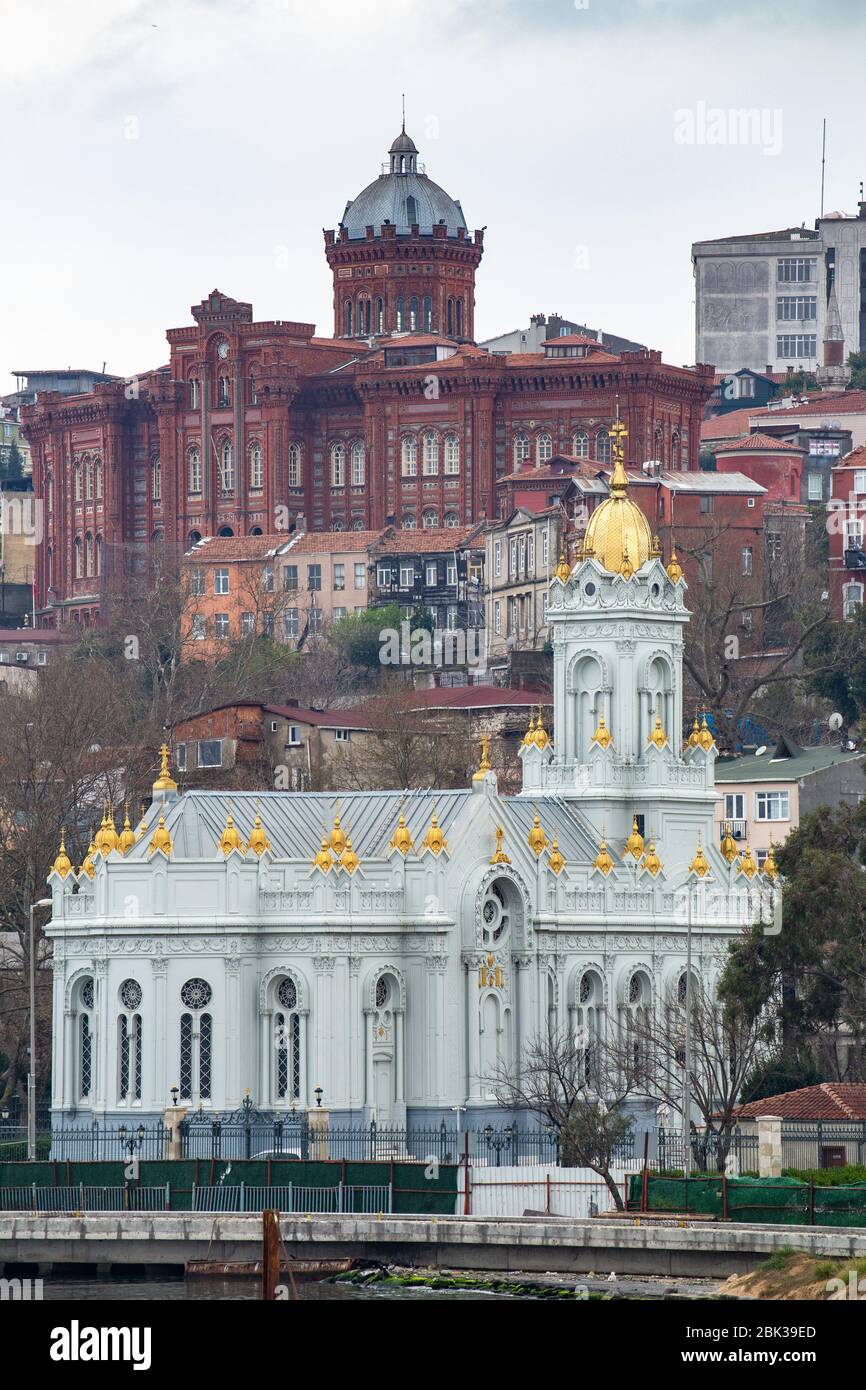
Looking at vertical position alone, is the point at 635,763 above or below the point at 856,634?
below

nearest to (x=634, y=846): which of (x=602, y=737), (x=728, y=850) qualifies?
(x=728, y=850)

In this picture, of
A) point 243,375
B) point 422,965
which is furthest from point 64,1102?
point 243,375

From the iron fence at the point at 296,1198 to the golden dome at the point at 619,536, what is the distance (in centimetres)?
2491

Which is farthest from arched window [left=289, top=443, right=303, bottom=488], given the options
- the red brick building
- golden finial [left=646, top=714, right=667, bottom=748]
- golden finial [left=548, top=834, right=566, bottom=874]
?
golden finial [left=548, top=834, right=566, bottom=874]

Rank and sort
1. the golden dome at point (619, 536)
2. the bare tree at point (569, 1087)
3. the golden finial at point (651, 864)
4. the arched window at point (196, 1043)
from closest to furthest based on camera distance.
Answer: the bare tree at point (569, 1087) < the arched window at point (196, 1043) < the golden finial at point (651, 864) < the golden dome at point (619, 536)

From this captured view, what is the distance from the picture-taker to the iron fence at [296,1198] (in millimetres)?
67938

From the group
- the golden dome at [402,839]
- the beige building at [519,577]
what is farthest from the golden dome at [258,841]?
the beige building at [519,577]

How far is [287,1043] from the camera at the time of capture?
77.4 m

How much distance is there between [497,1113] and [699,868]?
9759 millimetres

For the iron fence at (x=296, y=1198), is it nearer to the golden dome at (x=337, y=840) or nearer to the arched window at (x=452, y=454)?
the golden dome at (x=337, y=840)

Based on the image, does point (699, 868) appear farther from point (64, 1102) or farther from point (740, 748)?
point (740, 748)

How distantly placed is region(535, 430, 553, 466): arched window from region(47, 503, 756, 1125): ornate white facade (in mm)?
92336

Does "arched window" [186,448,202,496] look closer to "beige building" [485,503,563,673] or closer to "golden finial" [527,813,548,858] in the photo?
"beige building" [485,503,563,673]

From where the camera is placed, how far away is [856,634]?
130125 millimetres
